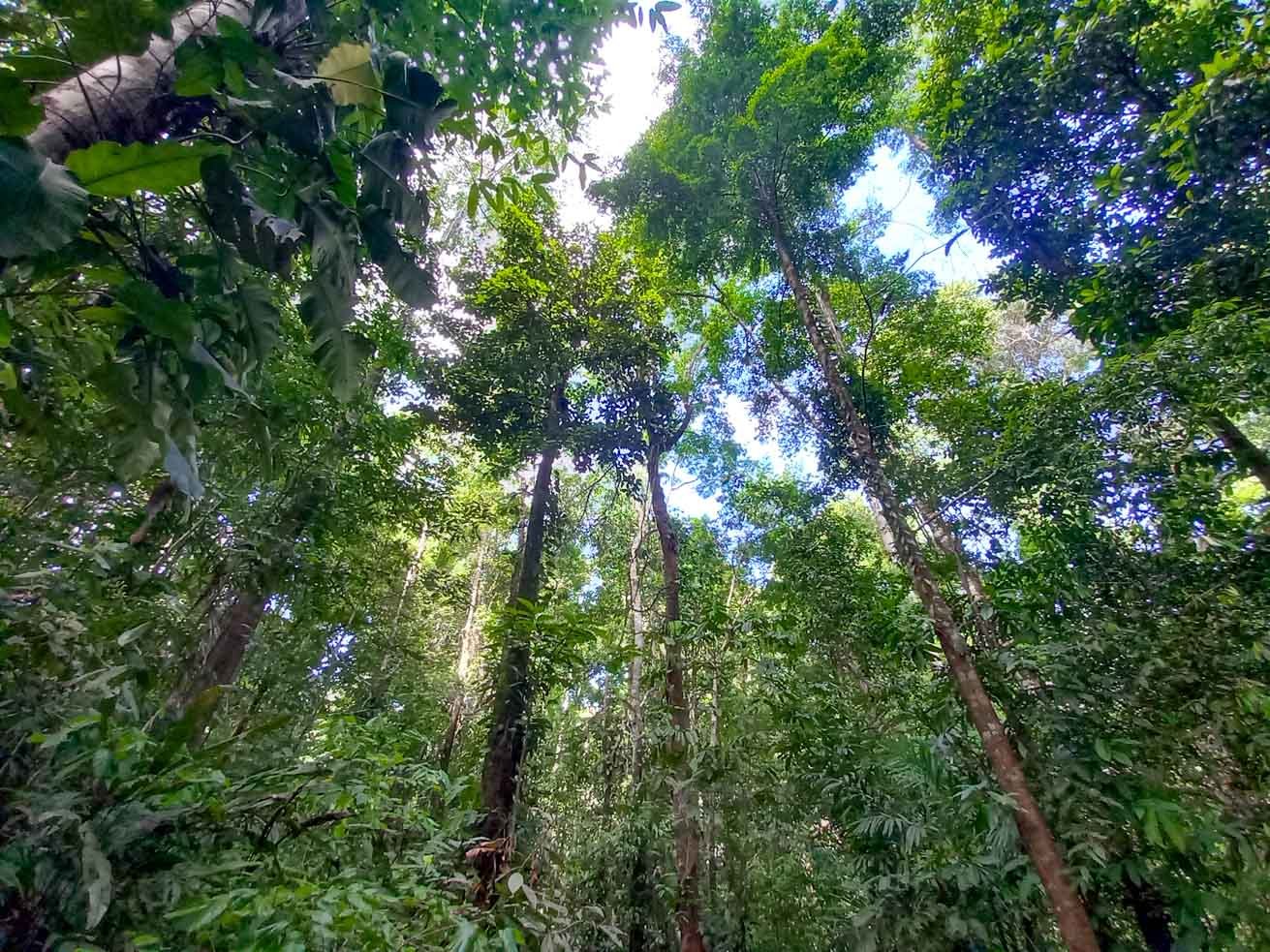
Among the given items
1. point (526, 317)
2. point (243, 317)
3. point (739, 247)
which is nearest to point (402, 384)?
point (526, 317)

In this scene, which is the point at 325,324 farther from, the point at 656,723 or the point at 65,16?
the point at 656,723

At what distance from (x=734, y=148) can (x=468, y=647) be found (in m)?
8.68

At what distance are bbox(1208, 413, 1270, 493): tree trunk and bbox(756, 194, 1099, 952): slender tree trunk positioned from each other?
2.10 meters

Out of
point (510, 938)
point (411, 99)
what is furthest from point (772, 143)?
point (510, 938)

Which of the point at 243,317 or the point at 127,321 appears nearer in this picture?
the point at 127,321

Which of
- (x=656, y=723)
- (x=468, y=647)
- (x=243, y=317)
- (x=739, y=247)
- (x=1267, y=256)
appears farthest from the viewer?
(x=468, y=647)

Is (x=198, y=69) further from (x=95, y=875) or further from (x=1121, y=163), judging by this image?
(x=1121, y=163)

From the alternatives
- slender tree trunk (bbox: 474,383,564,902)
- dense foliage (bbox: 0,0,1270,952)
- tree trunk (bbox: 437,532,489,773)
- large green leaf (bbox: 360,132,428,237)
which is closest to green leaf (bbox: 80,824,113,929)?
dense foliage (bbox: 0,0,1270,952)

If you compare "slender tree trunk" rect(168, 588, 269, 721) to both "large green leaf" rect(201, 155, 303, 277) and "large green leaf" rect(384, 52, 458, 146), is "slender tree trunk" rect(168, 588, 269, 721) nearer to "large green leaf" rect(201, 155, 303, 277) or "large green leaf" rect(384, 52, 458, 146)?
"large green leaf" rect(201, 155, 303, 277)

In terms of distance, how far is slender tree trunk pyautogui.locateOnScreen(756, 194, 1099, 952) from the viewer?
2.47 meters

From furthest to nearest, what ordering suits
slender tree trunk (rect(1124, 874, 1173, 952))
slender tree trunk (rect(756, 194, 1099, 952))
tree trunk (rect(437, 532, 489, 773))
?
tree trunk (rect(437, 532, 489, 773)) → slender tree trunk (rect(1124, 874, 1173, 952)) → slender tree trunk (rect(756, 194, 1099, 952))

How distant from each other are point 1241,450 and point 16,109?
591 centimetres

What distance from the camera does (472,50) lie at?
78.9 inches

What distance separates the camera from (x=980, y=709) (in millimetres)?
3008
